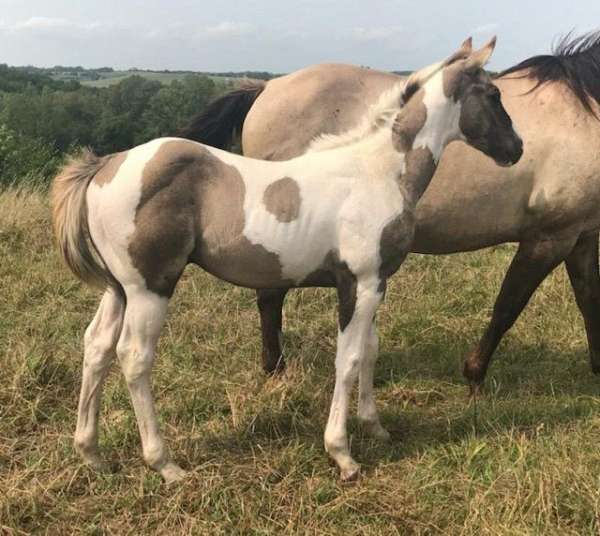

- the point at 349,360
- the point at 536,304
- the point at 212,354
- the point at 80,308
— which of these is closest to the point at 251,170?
the point at 349,360

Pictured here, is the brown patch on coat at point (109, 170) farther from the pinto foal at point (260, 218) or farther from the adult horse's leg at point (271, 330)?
the adult horse's leg at point (271, 330)

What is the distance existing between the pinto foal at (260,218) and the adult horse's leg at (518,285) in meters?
1.07

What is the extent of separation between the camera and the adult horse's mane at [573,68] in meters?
3.52

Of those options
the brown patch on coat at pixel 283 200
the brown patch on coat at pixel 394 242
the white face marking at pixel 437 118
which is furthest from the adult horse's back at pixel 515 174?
the brown patch on coat at pixel 283 200

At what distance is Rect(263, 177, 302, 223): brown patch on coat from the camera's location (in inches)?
94.5

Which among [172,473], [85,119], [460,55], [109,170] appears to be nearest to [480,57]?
[460,55]

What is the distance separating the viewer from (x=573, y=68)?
358 centimetres

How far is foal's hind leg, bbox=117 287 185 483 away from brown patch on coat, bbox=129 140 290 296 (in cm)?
7

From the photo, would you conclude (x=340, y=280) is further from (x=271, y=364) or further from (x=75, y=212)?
(x=271, y=364)

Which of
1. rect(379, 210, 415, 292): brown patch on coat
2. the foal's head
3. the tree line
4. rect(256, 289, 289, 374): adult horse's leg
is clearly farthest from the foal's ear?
the tree line

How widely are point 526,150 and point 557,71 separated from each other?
58cm

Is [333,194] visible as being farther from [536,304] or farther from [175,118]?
[175,118]

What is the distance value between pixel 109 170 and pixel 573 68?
2.75 meters

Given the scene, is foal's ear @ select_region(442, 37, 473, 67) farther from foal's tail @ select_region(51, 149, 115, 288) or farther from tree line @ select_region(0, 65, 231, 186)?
tree line @ select_region(0, 65, 231, 186)
